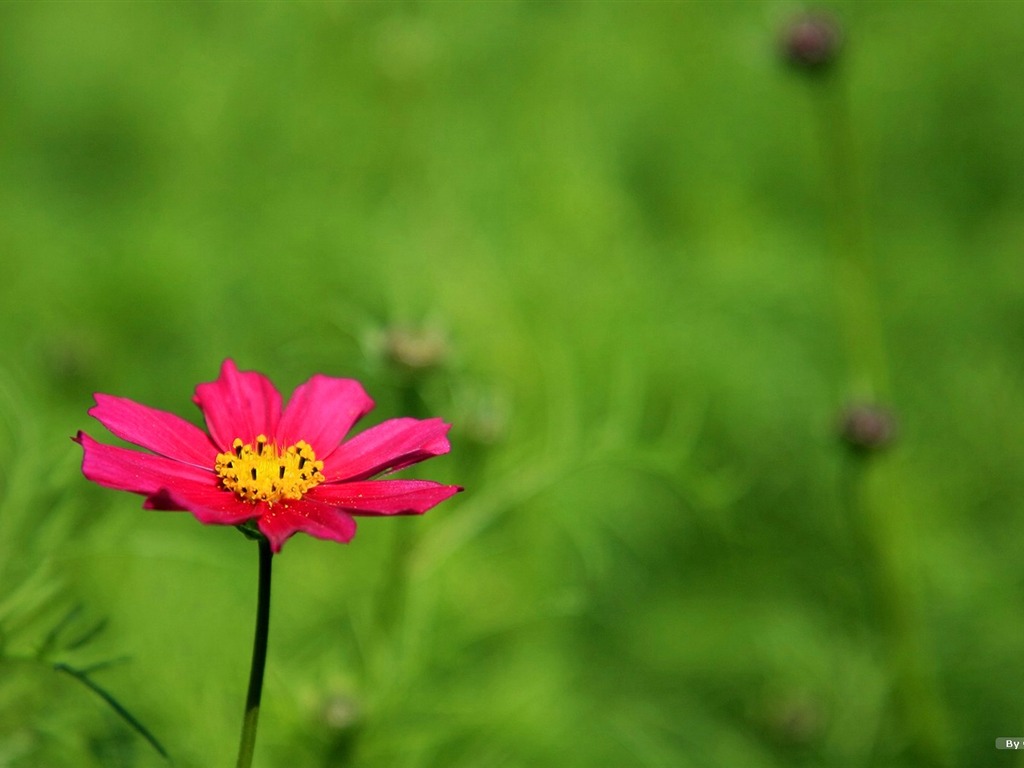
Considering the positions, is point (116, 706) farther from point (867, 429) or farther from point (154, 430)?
point (867, 429)

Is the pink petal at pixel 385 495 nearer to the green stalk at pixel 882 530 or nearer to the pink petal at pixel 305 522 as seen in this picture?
the pink petal at pixel 305 522

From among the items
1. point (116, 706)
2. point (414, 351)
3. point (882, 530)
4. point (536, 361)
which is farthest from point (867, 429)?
point (116, 706)

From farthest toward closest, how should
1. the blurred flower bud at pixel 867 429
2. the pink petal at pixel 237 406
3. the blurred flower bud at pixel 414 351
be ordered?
the blurred flower bud at pixel 867 429 → the blurred flower bud at pixel 414 351 → the pink petal at pixel 237 406

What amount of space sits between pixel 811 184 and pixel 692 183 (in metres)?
0.21

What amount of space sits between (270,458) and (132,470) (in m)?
0.09

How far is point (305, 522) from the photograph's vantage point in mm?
579

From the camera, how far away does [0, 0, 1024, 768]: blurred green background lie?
3.55 ft

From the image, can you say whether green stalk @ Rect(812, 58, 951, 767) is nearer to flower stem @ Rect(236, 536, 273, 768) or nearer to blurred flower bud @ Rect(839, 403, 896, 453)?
blurred flower bud @ Rect(839, 403, 896, 453)

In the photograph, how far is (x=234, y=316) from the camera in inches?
68.7

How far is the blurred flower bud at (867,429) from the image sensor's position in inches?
46.8

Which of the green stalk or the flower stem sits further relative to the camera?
the green stalk

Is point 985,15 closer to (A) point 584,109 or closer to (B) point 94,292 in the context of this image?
(A) point 584,109

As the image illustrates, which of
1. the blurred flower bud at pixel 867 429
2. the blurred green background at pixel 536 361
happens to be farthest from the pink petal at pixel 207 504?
the blurred flower bud at pixel 867 429

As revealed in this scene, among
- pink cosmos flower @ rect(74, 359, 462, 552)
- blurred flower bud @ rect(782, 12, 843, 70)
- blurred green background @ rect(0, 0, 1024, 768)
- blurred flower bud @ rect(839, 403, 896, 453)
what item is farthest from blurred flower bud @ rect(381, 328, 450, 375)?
blurred flower bud @ rect(782, 12, 843, 70)
